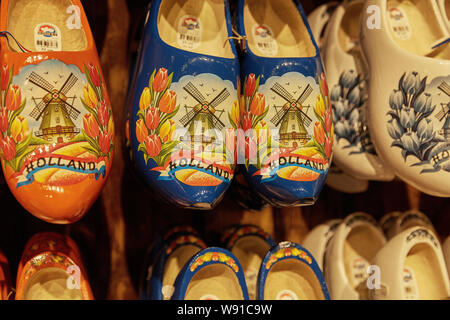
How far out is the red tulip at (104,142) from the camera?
722 mm

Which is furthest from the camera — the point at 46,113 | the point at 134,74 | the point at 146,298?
the point at 146,298

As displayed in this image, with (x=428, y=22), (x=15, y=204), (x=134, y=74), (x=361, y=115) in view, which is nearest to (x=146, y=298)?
(x=15, y=204)

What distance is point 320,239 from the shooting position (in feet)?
3.41

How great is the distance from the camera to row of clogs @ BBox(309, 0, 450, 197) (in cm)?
83

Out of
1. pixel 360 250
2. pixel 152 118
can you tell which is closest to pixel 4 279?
pixel 152 118

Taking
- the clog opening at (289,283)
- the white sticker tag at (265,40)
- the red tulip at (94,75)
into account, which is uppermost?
the white sticker tag at (265,40)

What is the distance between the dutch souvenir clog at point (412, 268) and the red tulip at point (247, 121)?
36 cm

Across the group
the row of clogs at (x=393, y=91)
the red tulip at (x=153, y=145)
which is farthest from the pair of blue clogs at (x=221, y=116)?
the row of clogs at (x=393, y=91)

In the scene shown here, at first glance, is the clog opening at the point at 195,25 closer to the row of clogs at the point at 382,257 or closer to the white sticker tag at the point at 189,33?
the white sticker tag at the point at 189,33

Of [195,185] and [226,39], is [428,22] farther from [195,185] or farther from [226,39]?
[195,185]

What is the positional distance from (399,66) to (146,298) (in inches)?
21.9

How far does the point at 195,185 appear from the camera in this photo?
0.73m

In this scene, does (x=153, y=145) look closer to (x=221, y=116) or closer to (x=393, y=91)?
(x=221, y=116)

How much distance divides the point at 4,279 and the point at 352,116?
61 cm
